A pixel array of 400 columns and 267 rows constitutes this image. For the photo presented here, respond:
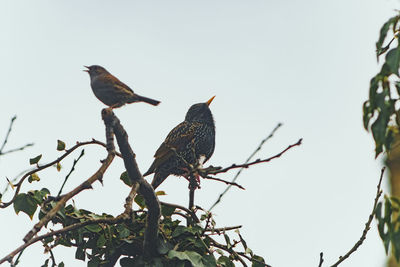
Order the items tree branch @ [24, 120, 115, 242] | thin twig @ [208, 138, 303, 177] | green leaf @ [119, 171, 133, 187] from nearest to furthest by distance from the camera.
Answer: tree branch @ [24, 120, 115, 242] → thin twig @ [208, 138, 303, 177] → green leaf @ [119, 171, 133, 187]

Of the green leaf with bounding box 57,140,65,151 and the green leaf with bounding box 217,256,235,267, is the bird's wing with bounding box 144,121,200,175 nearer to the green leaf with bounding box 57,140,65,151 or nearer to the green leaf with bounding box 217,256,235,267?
the green leaf with bounding box 217,256,235,267

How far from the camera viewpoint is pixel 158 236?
3863mm

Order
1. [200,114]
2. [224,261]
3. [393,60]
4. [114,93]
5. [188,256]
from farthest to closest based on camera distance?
[200,114] < [114,93] < [224,261] < [188,256] < [393,60]

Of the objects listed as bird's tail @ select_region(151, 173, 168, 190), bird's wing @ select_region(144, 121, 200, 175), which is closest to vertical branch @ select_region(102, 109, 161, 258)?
bird's wing @ select_region(144, 121, 200, 175)

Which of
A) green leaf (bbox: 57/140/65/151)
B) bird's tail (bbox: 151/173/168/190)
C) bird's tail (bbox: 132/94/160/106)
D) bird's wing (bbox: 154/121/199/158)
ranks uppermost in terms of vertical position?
bird's wing (bbox: 154/121/199/158)

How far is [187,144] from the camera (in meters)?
6.59

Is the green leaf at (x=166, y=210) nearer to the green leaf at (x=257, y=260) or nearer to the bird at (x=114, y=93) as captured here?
the green leaf at (x=257, y=260)

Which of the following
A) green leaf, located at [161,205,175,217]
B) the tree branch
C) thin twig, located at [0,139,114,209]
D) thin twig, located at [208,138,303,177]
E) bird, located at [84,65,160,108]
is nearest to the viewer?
the tree branch

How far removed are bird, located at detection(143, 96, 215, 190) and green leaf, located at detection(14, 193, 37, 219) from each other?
2.09 m

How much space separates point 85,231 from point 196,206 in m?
0.76

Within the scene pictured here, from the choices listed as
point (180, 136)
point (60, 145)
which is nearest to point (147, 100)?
point (180, 136)

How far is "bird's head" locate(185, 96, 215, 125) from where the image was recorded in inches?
283

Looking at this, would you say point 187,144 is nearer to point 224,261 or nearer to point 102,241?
point 224,261

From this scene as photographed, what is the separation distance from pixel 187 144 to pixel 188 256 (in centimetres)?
287
